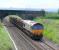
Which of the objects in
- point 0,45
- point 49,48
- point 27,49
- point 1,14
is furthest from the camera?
point 1,14

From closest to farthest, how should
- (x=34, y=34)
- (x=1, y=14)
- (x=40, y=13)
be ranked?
(x=34, y=34)
(x=1, y=14)
(x=40, y=13)

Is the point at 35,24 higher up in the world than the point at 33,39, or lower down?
higher up

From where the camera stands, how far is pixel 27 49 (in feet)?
98.2

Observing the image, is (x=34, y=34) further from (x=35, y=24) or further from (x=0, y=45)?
(x=0, y=45)

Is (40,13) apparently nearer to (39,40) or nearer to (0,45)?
(39,40)

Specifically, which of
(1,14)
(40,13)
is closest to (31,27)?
(1,14)

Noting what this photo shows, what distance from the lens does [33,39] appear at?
39.3 metres

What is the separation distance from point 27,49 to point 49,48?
3503mm

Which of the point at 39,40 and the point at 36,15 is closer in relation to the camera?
the point at 39,40

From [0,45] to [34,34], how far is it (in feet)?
38.9

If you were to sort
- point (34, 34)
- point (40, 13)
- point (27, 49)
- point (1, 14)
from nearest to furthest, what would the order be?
1. point (27, 49)
2. point (34, 34)
3. point (1, 14)
4. point (40, 13)

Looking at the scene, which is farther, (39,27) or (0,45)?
(39,27)

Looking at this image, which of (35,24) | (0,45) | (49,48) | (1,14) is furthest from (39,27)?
(1,14)

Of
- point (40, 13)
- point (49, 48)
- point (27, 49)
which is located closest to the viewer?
point (27, 49)
